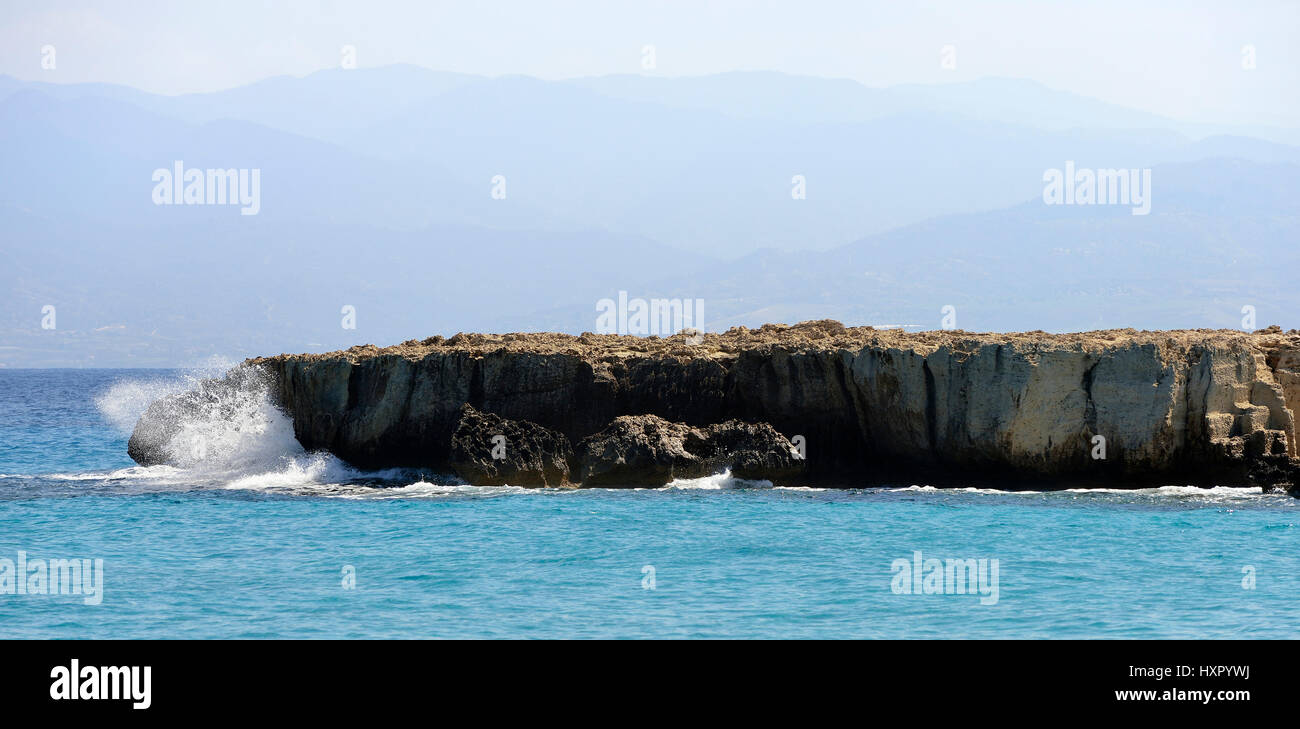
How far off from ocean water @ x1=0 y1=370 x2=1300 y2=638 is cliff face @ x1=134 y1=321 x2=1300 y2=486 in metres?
1.18

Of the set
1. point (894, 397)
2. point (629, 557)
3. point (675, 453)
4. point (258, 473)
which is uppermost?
point (894, 397)

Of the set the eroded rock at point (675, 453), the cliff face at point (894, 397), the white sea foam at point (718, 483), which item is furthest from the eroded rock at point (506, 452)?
the white sea foam at point (718, 483)

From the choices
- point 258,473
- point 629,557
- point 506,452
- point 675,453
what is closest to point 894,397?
point 675,453

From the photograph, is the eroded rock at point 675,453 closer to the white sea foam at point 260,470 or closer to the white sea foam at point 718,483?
the white sea foam at point 718,483

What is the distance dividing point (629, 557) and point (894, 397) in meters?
11.5

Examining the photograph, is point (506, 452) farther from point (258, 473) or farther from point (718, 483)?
point (258, 473)

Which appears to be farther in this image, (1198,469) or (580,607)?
(1198,469)

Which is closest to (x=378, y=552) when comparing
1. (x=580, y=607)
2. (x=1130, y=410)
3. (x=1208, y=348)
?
(x=580, y=607)

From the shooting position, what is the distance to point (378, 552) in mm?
23781

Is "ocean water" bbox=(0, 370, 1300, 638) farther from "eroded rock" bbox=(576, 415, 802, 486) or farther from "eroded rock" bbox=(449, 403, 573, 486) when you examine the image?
"eroded rock" bbox=(449, 403, 573, 486)

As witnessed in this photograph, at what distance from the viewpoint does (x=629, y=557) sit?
23031 mm

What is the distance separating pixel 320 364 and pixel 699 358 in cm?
1026
